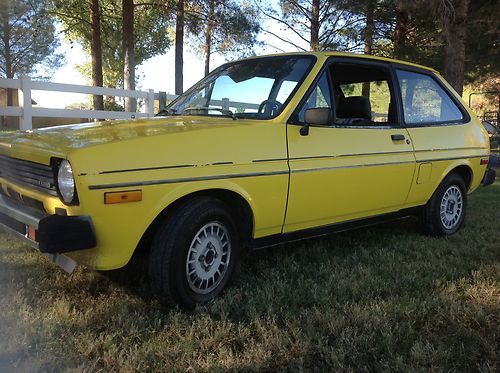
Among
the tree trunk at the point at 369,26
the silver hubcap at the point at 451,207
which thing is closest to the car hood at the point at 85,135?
the silver hubcap at the point at 451,207

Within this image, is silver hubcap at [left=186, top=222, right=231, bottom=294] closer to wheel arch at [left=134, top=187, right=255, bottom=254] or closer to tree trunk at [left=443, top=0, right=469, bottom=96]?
wheel arch at [left=134, top=187, right=255, bottom=254]

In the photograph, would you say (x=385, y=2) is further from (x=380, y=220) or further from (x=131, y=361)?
(x=131, y=361)

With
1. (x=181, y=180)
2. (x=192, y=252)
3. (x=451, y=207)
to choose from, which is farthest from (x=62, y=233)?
(x=451, y=207)

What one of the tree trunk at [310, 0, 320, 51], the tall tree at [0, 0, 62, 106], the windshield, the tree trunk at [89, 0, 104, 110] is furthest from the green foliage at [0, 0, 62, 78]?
the windshield

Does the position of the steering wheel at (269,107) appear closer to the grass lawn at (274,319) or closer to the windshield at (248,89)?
the windshield at (248,89)

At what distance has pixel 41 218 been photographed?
279 cm

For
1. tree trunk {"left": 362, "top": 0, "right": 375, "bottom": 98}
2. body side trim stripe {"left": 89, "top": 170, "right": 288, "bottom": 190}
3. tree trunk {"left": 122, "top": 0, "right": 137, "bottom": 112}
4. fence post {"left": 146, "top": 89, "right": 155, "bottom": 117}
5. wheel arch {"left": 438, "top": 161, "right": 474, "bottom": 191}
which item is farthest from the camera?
tree trunk {"left": 362, "top": 0, "right": 375, "bottom": 98}

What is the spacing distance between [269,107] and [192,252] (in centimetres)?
128

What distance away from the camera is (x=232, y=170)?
3195 mm

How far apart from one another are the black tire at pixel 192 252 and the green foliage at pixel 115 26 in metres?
13.5

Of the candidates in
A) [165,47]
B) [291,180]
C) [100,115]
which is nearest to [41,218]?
[291,180]

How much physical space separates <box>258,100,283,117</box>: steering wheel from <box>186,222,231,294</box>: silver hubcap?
96 centimetres

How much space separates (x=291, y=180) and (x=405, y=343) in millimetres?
1347

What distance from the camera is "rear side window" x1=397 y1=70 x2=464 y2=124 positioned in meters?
4.80
